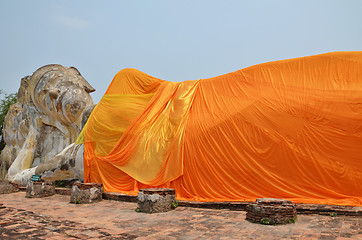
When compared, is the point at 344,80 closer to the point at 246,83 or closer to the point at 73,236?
the point at 246,83

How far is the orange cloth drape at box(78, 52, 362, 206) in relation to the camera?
18.5 feet

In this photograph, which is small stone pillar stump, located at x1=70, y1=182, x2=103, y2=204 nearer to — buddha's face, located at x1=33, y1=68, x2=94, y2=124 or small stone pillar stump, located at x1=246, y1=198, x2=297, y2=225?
small stone pillar stump, located at x1=246, y1=198, x2=297, y2=225

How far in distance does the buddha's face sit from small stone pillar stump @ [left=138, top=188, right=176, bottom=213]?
7.17m

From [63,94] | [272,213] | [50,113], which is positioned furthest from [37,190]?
[272,213]

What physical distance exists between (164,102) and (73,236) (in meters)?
4.78

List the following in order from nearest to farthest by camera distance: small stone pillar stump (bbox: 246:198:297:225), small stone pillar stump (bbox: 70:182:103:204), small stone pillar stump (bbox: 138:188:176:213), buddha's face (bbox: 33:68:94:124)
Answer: small stone pillar stump (bbox: 246:198:297:225), small stone pillar stump (bbox: 138:188:176:213), small stone pillar stump (bbox: 70:182:103:204), buddha's face (bbox: 33:68:94:124)

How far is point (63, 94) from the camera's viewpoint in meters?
12.1

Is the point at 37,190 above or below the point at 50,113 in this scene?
below

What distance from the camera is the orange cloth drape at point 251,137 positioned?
5637 millimetres

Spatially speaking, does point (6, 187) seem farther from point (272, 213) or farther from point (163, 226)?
point (272, 213)

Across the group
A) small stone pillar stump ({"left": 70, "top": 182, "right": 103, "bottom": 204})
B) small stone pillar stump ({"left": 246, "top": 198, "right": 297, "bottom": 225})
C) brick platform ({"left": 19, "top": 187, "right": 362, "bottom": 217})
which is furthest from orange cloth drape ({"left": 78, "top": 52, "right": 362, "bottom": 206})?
small stone pillar stump ({"left": 246, "top": 198, "right": 297, "bottom": 225})

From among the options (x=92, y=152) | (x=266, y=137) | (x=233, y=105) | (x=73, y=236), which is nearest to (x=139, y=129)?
(x=92, y=152)

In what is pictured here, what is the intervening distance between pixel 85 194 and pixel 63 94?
20.2ft

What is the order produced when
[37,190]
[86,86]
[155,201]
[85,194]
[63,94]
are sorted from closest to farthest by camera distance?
[155,201]
[85,194]
[37,190]
[63,94]
[86,86]
